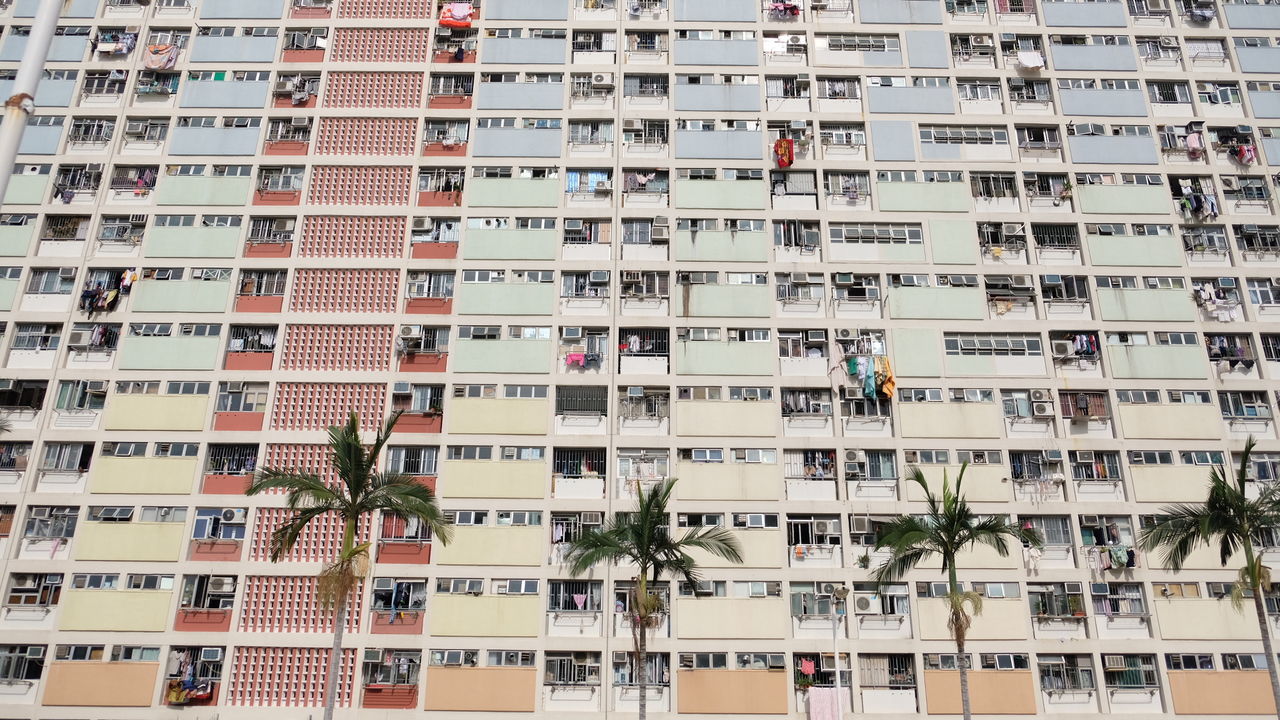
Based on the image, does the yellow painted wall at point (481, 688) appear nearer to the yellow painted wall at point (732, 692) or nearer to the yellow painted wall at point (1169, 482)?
the yellow painted wall at point (732, 692)

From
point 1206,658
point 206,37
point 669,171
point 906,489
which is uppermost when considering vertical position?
point 206,37

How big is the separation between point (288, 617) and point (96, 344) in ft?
46.9

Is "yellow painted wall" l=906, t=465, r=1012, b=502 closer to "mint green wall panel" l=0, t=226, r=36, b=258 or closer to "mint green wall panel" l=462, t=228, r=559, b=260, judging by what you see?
"mint green wall panel" l=462, t=228, r=559, b=260

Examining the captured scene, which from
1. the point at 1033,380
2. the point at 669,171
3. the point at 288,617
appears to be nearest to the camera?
the point at 288,617

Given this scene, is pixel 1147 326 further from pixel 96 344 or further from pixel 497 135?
pixel 96 344

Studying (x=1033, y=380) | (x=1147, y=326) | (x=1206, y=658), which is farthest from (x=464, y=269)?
(x=1206, y=658)

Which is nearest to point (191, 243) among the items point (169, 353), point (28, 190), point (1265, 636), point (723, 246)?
point (169, 353)

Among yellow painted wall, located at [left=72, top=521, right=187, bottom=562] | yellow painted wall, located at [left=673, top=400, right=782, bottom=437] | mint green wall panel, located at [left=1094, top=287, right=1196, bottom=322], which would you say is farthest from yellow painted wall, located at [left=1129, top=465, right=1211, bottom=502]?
yellow painted wall, located at [left=72, top=521, right=187, bottom=562]

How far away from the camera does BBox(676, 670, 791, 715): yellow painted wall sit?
32.3 meters

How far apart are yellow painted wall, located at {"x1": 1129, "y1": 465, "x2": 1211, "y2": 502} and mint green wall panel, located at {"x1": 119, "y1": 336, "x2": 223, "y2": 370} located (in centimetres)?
3728

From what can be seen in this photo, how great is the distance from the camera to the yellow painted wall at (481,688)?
106ft

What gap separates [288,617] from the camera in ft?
110

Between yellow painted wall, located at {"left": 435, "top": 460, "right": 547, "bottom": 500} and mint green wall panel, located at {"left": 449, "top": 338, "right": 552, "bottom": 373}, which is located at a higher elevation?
mint green wall panel, located at {"left": 449, "top": 338, "right": 552, "bottom": 373}

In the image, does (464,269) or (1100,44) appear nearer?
(464,269)
